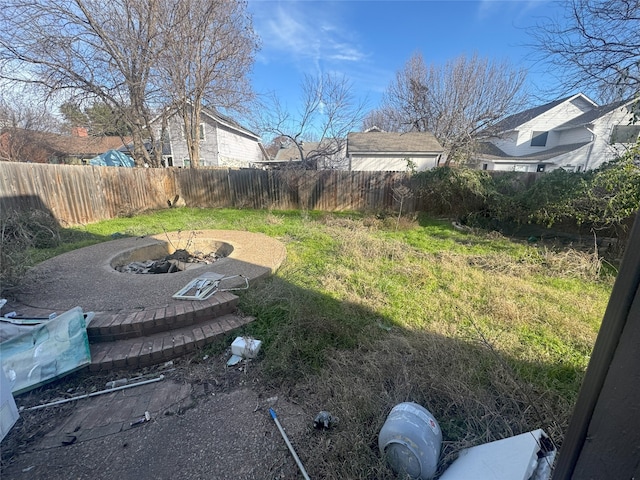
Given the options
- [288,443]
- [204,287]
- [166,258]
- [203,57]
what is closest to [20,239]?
[166,258]

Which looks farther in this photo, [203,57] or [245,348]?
[203,57]

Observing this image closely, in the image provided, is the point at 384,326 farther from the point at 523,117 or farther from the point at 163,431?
the point at 523,117

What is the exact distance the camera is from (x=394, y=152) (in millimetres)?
14445

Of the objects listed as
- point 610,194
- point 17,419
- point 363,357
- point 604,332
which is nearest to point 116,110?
point 17,419

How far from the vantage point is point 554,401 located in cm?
195

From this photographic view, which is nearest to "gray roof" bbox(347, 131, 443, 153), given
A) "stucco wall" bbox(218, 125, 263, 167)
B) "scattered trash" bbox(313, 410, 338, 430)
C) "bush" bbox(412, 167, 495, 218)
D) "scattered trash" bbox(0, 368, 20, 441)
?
"bush" bbox(412, 167, 495, 218)

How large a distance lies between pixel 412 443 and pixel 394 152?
14.6m

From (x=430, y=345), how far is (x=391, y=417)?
1.07m

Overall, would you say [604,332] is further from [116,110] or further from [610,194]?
[116,110]

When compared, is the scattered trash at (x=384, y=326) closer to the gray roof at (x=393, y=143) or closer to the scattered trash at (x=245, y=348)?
the scattered trash at (x=245, y=348)

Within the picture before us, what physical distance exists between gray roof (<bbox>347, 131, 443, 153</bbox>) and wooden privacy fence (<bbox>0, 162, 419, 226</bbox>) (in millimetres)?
5307

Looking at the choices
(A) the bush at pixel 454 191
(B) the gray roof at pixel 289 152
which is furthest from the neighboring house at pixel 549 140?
(B) the gray roof at pixel 289 152

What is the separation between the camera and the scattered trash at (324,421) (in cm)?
186

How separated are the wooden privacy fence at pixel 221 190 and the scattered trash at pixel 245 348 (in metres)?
7.58
